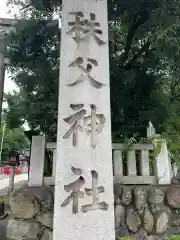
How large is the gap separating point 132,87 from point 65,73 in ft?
5.07

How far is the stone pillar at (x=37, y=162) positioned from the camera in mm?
3381

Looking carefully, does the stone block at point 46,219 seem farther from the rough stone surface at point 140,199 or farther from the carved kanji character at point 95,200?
the rough stone surface at point 140,199

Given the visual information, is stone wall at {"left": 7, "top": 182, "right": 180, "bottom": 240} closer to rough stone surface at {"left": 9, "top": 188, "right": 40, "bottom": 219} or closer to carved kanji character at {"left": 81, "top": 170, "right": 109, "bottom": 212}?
rough stone surface at {"left": 9, "top": 188, "right": 40, "bottom": 219}

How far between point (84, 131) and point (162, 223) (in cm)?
153

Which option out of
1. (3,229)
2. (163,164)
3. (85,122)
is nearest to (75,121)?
(85,122)

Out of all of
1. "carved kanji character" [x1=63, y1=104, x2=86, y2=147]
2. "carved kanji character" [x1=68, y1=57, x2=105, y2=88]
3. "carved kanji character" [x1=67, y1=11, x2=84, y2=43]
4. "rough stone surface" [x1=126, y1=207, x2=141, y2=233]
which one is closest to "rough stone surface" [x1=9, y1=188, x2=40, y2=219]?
"carved kanji character" [x1=63, y1=104, x2=86, y2=147]

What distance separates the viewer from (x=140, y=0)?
13.1 ft

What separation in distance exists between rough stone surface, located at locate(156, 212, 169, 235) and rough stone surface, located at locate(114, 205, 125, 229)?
44 centimetres

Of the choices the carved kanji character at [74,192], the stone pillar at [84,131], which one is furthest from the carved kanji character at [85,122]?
the carved kanji character at [74,192]

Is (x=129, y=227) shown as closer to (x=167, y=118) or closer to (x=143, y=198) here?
(x=143, y=198)

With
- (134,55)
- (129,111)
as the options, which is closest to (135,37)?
(134,55)

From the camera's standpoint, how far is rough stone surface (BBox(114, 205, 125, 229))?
10.6 feet

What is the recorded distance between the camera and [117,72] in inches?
167

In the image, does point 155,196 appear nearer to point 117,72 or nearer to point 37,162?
point 37,162
